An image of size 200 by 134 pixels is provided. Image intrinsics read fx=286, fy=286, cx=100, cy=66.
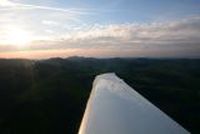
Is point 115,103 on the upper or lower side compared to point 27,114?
upper

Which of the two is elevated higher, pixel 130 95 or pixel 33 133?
pixel 130 95

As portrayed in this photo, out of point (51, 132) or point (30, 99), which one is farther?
point (30, 99)

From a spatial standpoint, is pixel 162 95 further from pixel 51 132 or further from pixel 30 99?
pixel 51 132

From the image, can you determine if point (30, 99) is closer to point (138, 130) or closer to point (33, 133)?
point (33, 133)

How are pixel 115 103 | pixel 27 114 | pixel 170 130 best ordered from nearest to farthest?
1. pixel 170 130
2. pixel 115 103
3. pixel 27 114

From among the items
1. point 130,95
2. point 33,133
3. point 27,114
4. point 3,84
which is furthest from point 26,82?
point 130,95

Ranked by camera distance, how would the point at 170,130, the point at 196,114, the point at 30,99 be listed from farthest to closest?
the point at 30,99
the point at 196,114
the point at 170,130

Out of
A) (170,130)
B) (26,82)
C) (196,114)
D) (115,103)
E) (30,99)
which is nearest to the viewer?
(170,130)

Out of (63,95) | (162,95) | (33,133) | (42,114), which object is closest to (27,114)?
(42,114)

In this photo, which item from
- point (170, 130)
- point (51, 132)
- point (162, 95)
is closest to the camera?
point (170, 130)
